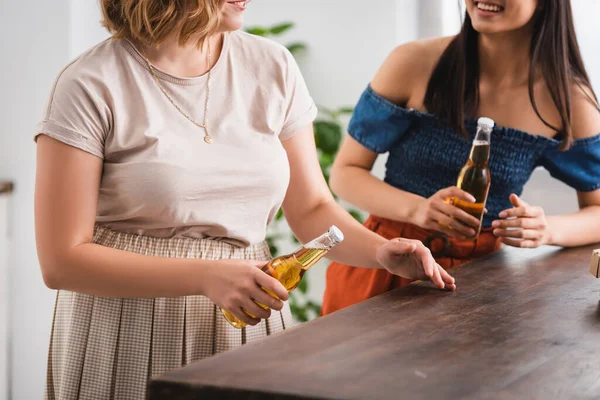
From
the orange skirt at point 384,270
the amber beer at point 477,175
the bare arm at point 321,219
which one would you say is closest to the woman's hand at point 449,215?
the amber beer at point 477,175

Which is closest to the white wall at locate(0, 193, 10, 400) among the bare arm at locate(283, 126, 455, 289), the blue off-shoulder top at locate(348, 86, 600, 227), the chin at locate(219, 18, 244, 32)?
the blue off-shoulder top at locate(348, 86, 600, 227)

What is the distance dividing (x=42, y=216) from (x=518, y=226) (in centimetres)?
105

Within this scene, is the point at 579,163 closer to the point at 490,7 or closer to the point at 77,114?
the point at 490,7

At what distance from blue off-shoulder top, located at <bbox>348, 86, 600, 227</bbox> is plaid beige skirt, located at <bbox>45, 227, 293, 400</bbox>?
0.79 metres

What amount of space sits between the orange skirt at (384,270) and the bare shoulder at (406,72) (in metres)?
0.33

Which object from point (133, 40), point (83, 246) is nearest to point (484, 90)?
point (133, 40)

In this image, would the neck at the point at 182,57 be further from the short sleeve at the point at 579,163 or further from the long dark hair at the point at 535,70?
the short sleeve at the point at 579,163

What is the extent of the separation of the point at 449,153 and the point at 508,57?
30cm

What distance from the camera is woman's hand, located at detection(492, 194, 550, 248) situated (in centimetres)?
184

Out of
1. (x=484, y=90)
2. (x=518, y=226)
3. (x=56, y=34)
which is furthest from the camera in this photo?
(x=56, y=34)

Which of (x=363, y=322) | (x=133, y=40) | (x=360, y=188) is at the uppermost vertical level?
(x=133, y=40)

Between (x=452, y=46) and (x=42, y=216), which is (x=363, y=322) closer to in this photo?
(x=42, y=216)

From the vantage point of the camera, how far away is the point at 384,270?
1.98 m

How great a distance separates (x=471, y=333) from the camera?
113 centimetres
